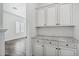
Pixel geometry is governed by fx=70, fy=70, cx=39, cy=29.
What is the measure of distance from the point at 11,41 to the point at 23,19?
42 cm

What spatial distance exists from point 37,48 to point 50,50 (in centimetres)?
23

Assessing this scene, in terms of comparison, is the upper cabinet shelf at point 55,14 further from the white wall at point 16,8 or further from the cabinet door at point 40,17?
the white wall at point 16,8

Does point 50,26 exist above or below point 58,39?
above

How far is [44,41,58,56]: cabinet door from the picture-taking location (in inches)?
47.4

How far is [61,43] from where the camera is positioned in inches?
46.9

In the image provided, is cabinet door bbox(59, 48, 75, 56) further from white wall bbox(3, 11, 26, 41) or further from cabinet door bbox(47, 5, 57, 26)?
white wall bbox(3, 11, 26, 41)

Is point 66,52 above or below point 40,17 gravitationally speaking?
below

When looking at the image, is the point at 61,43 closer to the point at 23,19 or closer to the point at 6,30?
the point at 23,19

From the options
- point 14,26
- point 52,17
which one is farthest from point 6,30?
point 52,17

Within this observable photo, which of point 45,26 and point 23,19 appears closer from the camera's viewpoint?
point 23,19

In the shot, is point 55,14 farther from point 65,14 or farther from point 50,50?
point 50,50

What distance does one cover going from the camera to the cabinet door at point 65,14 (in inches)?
47.1

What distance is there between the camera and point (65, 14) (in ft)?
3.94

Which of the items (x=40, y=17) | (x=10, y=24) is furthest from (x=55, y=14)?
(x=10, y=24)
